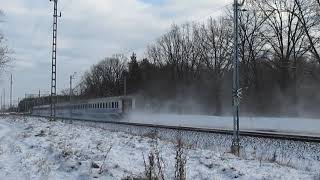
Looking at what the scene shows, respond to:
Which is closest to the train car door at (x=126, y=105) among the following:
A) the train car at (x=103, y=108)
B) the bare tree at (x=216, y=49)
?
the train car at (x=103, y=108)

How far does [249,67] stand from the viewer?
6869 centimetres

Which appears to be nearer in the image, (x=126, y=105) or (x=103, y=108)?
(x=126, y=105)

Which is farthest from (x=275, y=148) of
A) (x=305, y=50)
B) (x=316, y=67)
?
(x=305, y=50)

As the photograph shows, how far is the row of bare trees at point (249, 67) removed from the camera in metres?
54.1

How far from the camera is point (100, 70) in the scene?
145875mm

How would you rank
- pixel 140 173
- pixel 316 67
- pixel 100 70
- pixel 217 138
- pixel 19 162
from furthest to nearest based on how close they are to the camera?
pixel 100 70, pixel 316 67, pixel 217 138, pixel 19 162, pixel 140 173

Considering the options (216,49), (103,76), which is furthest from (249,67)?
(103,76)

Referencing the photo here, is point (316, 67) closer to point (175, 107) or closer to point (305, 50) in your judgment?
point (305, 50)

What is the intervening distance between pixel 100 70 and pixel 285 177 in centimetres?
13716

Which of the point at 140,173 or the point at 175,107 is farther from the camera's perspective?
the point at 175,107

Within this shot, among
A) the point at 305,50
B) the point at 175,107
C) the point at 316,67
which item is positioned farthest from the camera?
the point at 175,107

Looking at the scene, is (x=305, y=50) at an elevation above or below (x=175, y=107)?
above

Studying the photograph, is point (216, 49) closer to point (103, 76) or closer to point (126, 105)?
point (126, 105)

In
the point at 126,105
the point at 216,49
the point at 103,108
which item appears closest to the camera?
the point at 126,105
